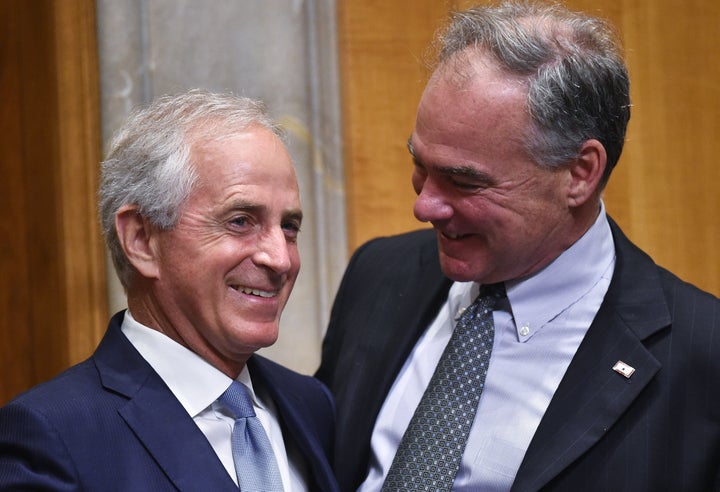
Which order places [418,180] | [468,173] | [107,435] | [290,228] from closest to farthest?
[107,435] → [290,228] → [468,173] → [418,180]

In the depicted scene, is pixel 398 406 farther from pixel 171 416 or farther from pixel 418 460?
pixel 171 416

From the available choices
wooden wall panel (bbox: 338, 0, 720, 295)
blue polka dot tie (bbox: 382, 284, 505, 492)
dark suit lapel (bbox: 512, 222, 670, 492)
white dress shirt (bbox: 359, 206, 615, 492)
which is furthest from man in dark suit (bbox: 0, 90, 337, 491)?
wooden wall panel (bbox: 338, 0, 720, 295)

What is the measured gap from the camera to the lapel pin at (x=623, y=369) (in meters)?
2.23

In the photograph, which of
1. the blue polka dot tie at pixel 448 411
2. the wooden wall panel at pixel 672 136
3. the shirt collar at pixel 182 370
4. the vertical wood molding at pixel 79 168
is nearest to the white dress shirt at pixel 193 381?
the shirt collar at pixel 182 370

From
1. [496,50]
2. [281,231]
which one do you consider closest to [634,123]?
[496,50]

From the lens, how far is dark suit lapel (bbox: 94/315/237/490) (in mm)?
1918

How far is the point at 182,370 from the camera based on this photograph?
205 cm

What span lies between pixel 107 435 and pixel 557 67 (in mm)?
1193

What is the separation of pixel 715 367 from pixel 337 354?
98cm

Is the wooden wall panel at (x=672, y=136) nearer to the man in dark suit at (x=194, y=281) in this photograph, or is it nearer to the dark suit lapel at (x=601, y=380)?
the dark suit lapel at (x=601, y=380)

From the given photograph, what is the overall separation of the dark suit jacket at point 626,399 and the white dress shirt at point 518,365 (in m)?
0.04

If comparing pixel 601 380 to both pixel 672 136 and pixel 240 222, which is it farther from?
pixel 672 136

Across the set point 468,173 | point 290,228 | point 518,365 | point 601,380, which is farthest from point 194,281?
point 601,380

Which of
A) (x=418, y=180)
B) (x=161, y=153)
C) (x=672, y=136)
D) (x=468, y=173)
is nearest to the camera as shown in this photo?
(x=161, y=153)
